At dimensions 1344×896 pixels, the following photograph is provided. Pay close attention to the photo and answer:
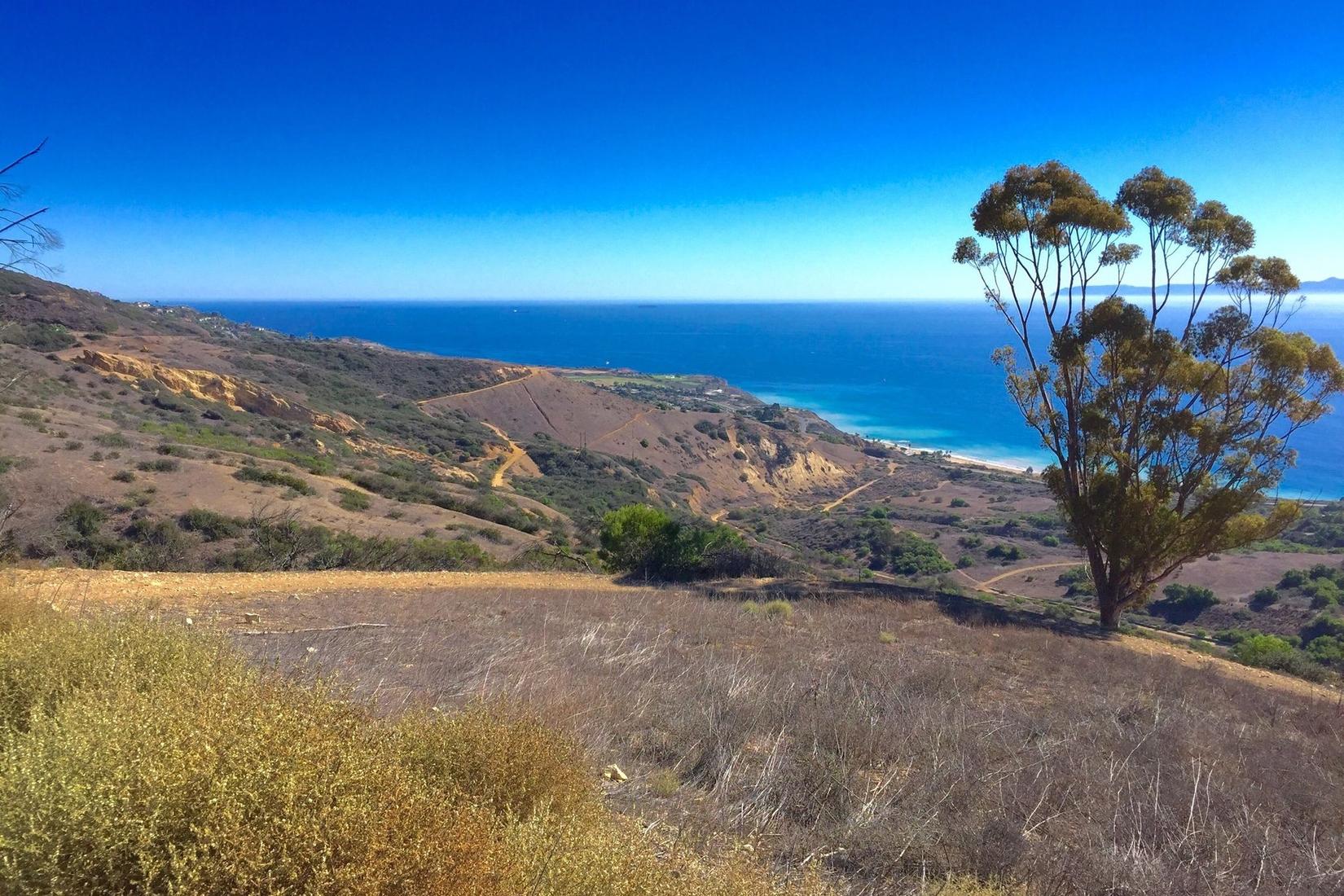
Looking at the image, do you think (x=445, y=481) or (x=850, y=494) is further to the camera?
(x=850, y=494)

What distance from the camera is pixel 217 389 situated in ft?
123

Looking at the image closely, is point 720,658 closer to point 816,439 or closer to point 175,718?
point 175,718

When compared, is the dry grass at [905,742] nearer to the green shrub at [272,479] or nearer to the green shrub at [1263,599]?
the green shrub at [272,479]

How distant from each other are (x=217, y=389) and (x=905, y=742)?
42.0 metres

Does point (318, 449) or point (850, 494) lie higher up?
point (318, 449)

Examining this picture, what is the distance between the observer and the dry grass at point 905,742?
390cm

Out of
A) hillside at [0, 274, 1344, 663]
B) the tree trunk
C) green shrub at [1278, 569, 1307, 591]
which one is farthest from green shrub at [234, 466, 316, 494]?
green shrub at [1278, 569, 1307, 591]

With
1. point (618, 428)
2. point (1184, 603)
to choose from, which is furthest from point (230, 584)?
point (618, 428)

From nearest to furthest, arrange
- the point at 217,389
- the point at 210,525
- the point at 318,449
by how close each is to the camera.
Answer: the point at 210,525 → the point at 318,449 → the point at 217,389

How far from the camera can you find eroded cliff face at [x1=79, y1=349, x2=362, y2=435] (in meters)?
34.9

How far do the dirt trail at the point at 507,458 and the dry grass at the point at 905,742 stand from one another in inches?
1132

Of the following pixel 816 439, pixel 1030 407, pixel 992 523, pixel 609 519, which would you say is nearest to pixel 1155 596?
pixel 992 523

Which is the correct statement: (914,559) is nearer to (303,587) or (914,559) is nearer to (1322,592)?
(1322,592)

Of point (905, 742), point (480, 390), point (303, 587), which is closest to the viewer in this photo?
point (905, 742)
